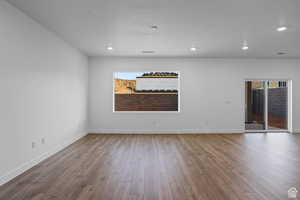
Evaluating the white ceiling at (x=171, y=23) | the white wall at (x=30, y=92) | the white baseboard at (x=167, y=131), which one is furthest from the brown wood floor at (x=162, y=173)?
the white ceiling at (x=171, y=23)

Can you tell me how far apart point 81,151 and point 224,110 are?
4.90m

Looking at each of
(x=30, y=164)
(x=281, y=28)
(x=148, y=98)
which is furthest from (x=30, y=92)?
(x=281, y=28)

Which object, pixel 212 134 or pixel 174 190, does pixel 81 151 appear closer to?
pixel 174 190

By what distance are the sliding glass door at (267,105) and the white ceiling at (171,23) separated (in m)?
1.87

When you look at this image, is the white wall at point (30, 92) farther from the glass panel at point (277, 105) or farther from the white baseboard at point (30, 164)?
the glass panel at point (277, 105)

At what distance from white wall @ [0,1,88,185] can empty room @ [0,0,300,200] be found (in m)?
0.02

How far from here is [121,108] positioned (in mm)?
7125

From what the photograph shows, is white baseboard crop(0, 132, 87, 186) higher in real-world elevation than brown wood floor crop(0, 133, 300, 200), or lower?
higher

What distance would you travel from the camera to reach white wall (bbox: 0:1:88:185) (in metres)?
2.93

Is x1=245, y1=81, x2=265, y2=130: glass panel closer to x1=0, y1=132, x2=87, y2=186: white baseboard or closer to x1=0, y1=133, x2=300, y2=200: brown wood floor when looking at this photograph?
x1=0, y1=133, x2=300, y2=200: brown wood floor

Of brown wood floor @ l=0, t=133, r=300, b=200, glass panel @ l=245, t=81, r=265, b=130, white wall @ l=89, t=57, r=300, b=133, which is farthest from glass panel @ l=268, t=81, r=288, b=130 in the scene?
brown wood floor @ l=0, t=133, r=300, b=200

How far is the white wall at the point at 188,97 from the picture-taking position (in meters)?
6.91

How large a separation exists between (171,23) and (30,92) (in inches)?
112

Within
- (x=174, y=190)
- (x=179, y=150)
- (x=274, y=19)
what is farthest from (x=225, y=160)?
(x=274, y=19)
